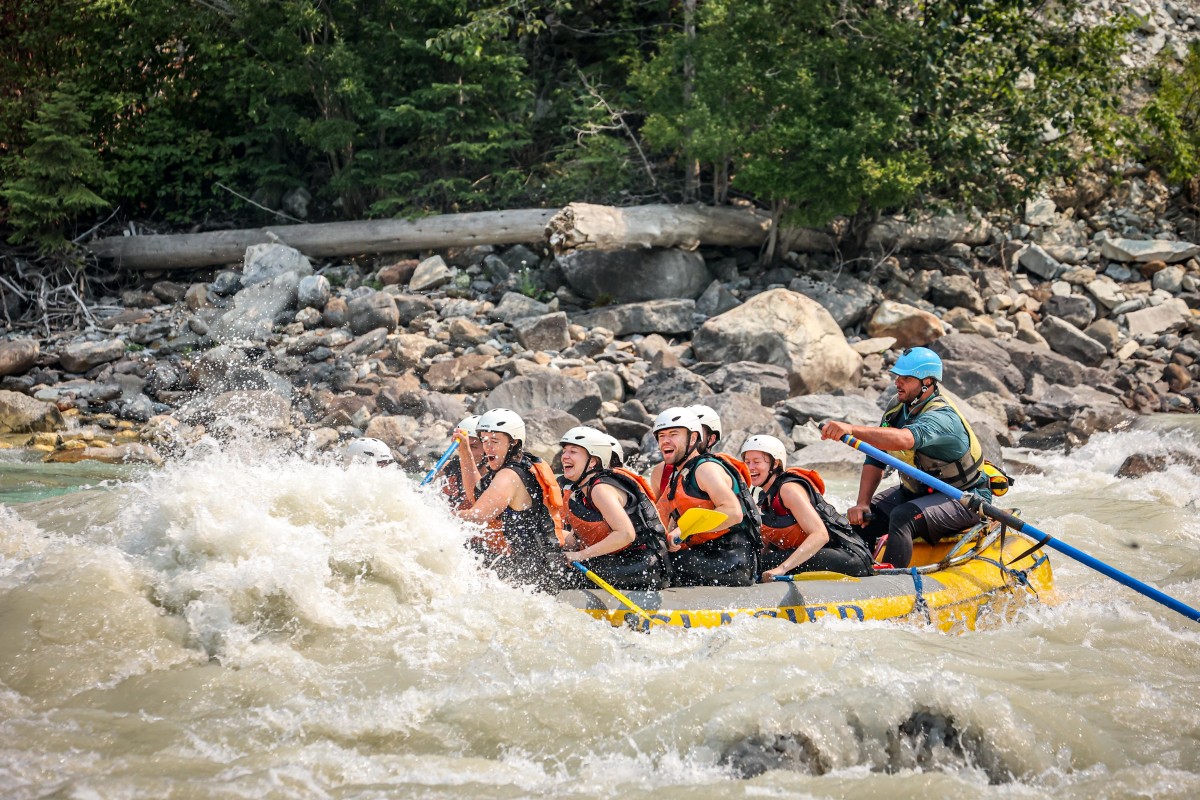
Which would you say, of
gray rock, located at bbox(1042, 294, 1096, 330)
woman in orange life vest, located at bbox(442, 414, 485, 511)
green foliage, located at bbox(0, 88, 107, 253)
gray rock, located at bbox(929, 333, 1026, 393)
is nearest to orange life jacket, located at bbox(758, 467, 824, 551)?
woman in orange life vest, located at bbox(442, 414, 485, 511)

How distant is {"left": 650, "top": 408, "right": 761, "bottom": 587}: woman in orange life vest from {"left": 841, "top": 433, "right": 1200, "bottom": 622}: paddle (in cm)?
78

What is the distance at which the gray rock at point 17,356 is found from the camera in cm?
1324

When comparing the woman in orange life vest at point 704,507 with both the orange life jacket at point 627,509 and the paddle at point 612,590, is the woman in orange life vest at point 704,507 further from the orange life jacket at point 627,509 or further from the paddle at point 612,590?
the paddle at point 612,590

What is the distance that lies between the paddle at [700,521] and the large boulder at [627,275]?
8.91 meters

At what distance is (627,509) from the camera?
6.03 meters

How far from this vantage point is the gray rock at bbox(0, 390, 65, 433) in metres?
11.8

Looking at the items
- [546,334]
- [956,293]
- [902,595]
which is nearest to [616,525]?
[902,595]

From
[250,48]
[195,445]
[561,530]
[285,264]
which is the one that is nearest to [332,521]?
[561,530]

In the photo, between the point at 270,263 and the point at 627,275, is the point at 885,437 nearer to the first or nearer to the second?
the point at 627,275

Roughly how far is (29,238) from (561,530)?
13289 mm

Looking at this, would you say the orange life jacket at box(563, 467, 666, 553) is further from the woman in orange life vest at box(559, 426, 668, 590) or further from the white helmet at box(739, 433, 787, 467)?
the white helmet at box(739, 433, 787, 467)

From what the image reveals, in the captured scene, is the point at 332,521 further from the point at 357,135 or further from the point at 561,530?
the point at 357,135

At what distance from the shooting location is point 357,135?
16.6 metres

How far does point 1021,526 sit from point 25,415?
10546mm
